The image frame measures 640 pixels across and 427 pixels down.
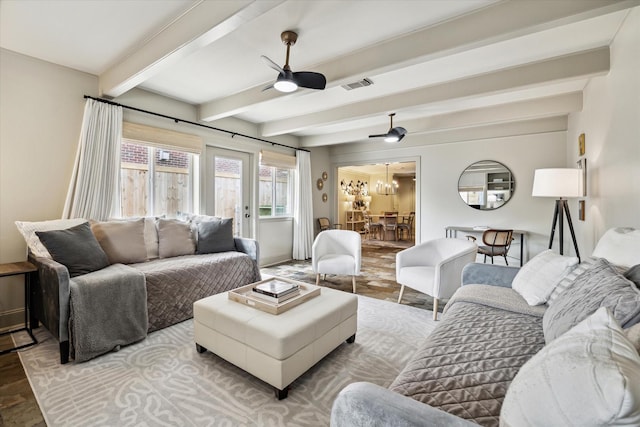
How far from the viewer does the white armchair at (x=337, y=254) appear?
3.76 meters

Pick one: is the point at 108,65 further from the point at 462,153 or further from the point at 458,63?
the point at 462,153

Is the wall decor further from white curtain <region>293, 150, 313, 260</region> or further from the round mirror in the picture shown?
white curtain <region>293, 150, 313, 260</region>

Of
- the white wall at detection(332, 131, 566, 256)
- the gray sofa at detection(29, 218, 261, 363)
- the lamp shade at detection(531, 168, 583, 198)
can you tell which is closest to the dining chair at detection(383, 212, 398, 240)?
the white wall at detection(332, 131, 566, 256)

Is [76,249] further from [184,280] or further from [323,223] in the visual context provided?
[323,223]

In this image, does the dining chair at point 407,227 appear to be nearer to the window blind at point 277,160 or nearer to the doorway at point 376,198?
the doorway at point 376,198

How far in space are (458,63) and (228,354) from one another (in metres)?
3.30

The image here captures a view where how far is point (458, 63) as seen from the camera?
282 cm

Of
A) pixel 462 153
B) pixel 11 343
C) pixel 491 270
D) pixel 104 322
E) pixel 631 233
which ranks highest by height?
pixel 462 153

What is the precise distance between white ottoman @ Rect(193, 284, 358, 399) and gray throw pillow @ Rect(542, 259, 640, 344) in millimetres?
1283

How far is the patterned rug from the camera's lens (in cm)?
366

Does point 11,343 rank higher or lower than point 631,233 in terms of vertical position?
lower

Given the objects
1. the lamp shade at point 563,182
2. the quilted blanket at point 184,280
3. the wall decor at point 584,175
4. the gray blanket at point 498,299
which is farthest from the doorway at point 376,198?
the gray blanket at point 498,299

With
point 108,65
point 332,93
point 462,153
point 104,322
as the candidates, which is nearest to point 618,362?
point 104,322

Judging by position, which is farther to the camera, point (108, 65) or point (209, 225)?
point (209, 225)
